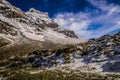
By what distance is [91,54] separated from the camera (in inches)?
6245

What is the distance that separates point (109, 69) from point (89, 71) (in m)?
11.1

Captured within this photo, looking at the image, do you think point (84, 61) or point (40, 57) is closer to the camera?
point (84, 61)

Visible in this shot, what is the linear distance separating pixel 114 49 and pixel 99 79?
Answer: 5272cm

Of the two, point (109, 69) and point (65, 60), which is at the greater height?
point (65, 60)

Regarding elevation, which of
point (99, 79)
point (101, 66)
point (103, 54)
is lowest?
point (99, 79)

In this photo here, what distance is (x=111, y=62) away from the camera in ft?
429

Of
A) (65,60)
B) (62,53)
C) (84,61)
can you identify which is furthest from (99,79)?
(62,53)

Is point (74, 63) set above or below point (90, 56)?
below

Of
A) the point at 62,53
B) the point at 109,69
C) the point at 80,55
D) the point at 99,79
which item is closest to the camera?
the point at 99,79

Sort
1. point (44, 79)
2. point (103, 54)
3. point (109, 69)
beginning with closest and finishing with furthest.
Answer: point (44, 79), point (109, 69), point (103, 54)

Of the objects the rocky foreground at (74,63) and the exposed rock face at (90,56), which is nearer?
the rocky foreground at (74,63)

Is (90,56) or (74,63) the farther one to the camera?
(90,56)

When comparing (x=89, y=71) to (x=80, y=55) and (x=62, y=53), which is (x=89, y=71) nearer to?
(x=80, y=55)

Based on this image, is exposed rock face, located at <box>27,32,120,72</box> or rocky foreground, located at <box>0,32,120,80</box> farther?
exposed rock face, located at <box>27,32,120,72</box>
